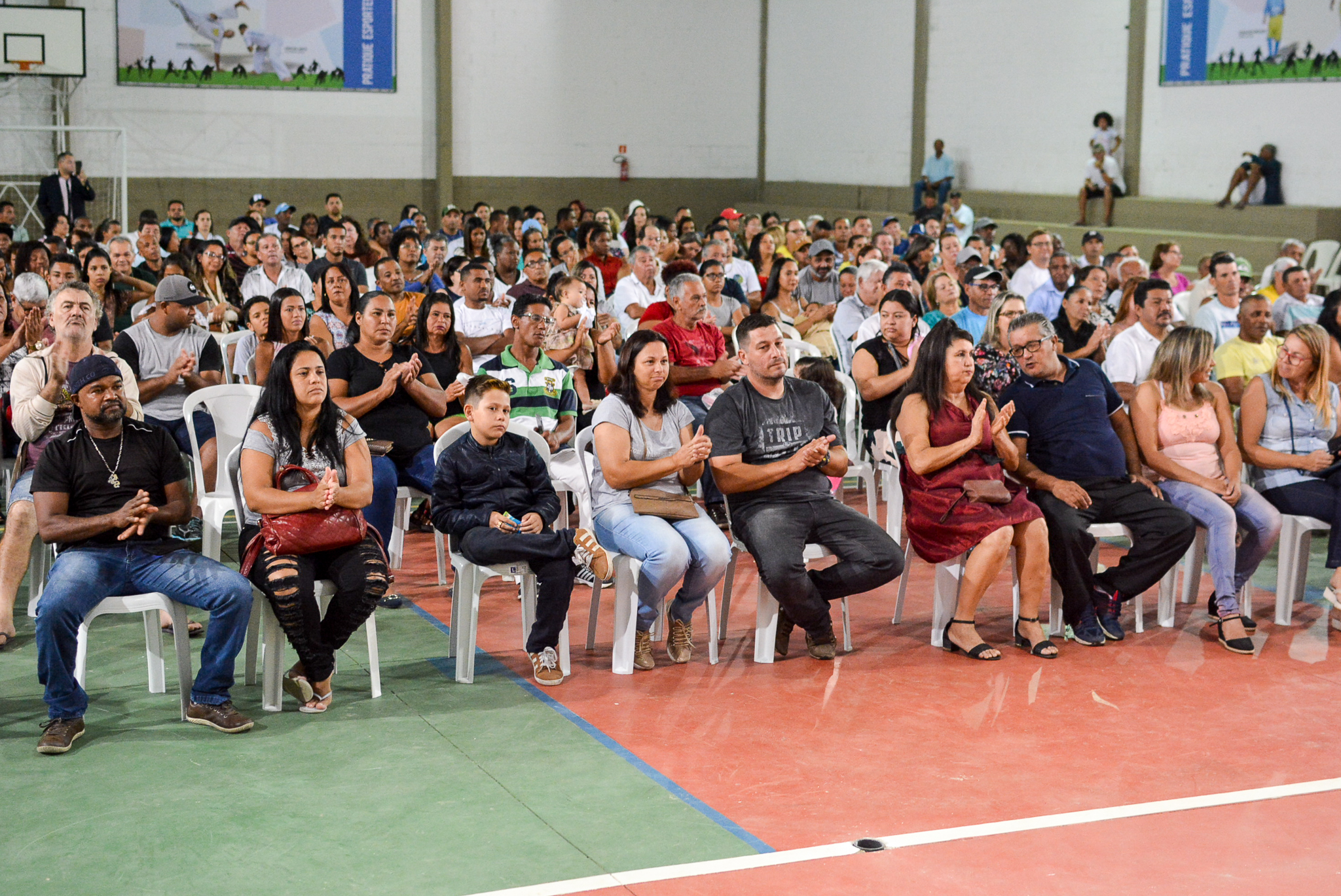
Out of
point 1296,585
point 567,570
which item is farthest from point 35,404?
point 1296,585

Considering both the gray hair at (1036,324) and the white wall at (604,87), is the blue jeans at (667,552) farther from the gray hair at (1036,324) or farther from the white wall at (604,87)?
the white wall at (604,87)

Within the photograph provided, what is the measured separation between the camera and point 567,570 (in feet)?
→ 15.1

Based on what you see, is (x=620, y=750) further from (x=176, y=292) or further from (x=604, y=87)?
(x=604, y=87)

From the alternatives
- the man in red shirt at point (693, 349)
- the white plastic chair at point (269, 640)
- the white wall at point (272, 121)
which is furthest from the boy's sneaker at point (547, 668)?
the white wall at point (272, 121)

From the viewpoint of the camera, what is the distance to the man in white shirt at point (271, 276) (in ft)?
29.2

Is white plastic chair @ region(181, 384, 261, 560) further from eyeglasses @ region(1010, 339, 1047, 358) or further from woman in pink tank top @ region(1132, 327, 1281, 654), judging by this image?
woman in pink tank top @ region(1132, 327, 1281, 654)

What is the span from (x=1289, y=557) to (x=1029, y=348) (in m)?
1.32

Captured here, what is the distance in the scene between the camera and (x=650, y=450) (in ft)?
16.6

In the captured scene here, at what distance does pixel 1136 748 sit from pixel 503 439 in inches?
88.6

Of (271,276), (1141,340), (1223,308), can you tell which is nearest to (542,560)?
(1141,340)

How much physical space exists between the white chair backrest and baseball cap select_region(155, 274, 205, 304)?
1.90ft

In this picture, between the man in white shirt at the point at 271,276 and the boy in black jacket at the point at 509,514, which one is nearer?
the boy in black jacket at the point at 509,514

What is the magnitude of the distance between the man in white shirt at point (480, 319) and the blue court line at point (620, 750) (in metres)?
2.20

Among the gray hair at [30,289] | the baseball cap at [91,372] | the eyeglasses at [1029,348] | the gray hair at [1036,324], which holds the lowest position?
the baseball cap at [91,372]
